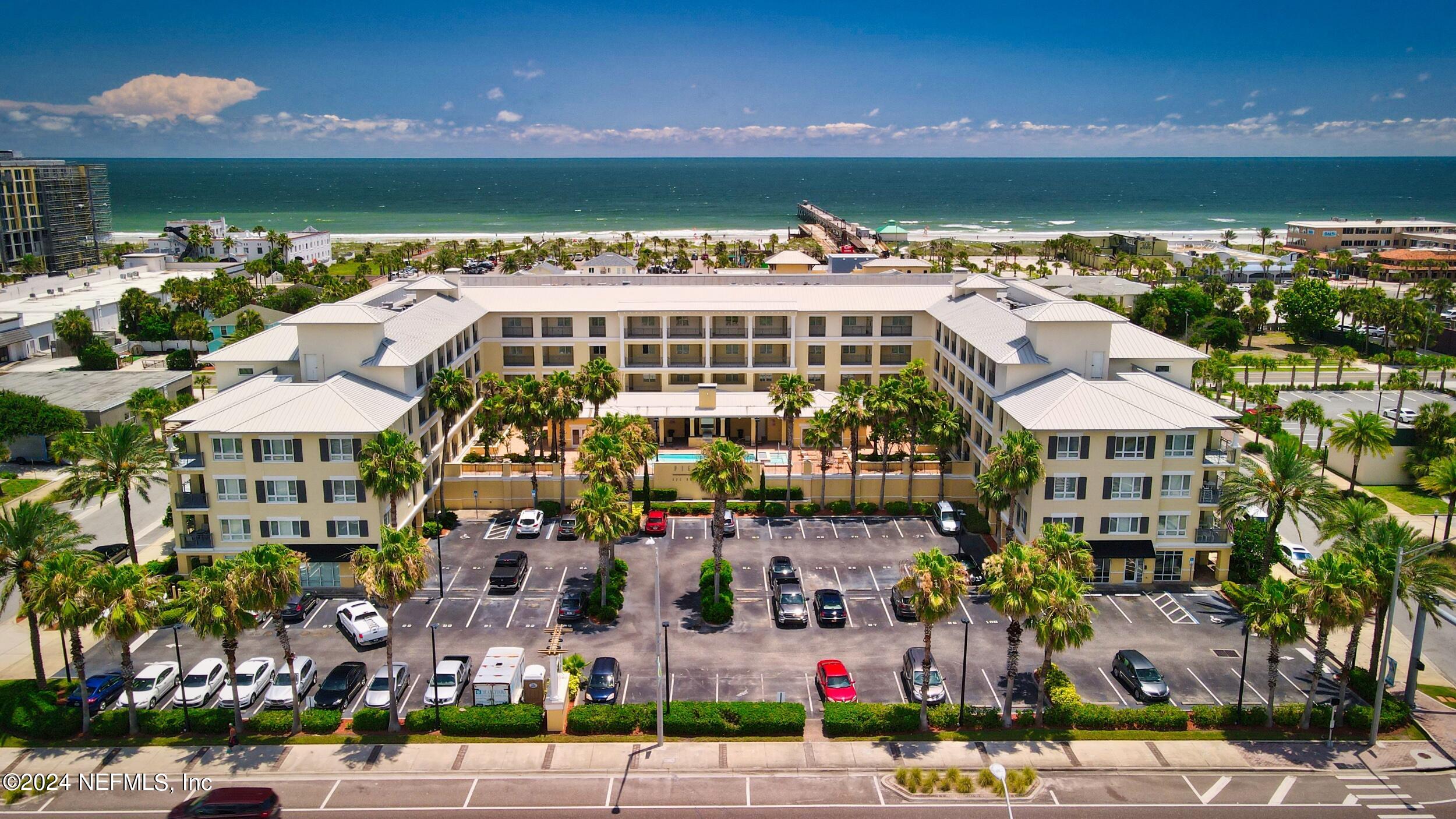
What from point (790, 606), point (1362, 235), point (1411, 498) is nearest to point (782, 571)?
point (790, 606)

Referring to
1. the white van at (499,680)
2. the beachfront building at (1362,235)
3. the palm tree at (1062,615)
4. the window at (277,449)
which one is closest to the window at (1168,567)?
the palm tree at (1062,615)

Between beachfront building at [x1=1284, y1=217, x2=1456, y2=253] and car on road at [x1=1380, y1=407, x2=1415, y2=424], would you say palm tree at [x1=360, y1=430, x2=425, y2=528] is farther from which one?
beachfront building at [x1=1284, y1=217, x2=1456, y2=253]

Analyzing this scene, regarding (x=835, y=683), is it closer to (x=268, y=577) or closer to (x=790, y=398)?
(x=268, y=577)

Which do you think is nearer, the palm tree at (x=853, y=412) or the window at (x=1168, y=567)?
the window at (x=1168, y=567)

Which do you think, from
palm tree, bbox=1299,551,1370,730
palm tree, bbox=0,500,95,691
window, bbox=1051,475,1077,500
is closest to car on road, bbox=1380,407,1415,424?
window, bbox=1051,475,1077,500

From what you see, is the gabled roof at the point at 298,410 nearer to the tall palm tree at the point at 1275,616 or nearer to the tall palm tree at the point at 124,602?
the tall palm tree at the point at 124,602
